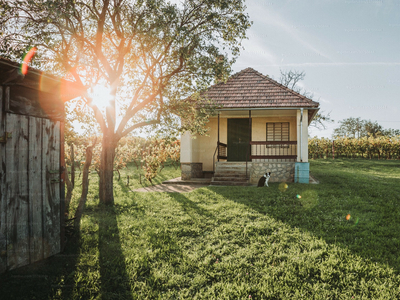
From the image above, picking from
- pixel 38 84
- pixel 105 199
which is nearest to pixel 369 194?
pixel 105 199

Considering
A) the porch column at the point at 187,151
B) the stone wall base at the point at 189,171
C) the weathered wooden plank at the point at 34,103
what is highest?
the weathered wooden plank at the point at 34,103

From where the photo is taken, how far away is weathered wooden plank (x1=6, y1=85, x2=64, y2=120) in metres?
3.45

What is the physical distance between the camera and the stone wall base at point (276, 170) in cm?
1161

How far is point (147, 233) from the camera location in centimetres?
495

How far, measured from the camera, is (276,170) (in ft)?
38.3

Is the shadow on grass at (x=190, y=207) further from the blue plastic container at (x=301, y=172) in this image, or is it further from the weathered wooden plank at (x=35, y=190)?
the blue plastic container at (x=301, y=172)

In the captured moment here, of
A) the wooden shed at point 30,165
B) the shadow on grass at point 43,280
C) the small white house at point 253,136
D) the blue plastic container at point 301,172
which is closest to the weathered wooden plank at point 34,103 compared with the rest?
the wooden shed at point 30,165

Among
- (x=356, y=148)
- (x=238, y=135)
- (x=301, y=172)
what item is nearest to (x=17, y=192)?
(x=301, y=172)

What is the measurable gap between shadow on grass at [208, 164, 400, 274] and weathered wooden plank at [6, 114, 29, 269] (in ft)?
16.1

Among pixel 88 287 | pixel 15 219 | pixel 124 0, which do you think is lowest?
pixel 88 287

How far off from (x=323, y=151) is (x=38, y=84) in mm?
26891

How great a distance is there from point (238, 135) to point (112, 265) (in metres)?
11.3

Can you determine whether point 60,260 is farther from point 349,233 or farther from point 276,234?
point 349,233

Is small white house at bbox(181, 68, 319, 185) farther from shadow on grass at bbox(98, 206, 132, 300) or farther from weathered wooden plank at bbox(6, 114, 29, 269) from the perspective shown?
weathered wooden plank at bbox(6, 114, 29, 269)
